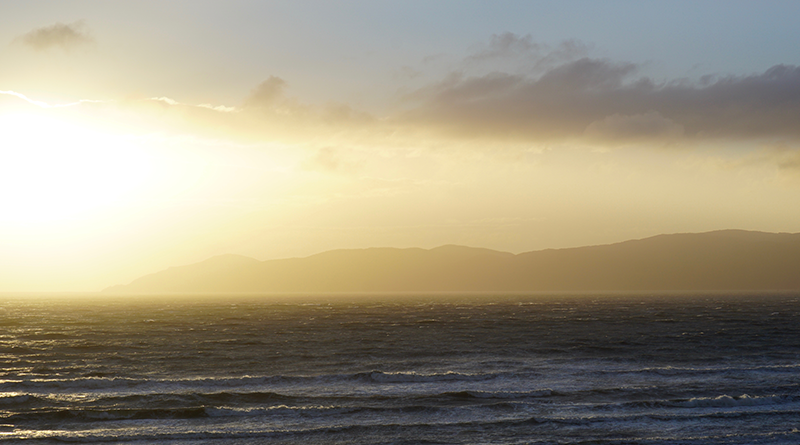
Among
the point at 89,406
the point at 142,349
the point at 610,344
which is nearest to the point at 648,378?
the point at 610,344

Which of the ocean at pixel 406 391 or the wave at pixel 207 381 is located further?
the wave at pixel 207 381

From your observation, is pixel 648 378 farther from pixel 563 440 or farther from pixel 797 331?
pixel 797 331

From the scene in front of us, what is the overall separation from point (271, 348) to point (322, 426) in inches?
1262

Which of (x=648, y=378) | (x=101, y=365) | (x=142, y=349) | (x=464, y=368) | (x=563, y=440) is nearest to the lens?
(x=563, y=440)

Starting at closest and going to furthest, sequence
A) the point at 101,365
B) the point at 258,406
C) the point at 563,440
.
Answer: the point at 563,440, the point at 258,406, the point at 101,365

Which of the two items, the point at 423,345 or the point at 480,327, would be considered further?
the point at 480,327

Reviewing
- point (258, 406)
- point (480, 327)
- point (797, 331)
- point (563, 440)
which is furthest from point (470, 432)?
point (797, 331)

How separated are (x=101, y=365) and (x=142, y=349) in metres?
10.8

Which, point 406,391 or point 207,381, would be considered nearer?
point 406,391

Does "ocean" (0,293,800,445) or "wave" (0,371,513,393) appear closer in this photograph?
"ocean" (0,293,800,445)

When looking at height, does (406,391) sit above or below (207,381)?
below

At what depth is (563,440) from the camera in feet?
78.5

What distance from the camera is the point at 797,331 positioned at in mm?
69500

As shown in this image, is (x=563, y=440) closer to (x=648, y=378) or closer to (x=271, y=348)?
(x=648, y=378)
